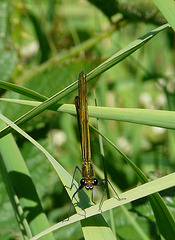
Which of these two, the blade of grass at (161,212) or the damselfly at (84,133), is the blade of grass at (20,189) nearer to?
the damselfly at (84,133)

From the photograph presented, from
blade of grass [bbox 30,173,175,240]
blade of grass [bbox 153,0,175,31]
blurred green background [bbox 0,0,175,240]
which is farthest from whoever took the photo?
blurred green background [bbox 0,0,175,240]

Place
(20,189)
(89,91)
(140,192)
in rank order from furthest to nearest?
(89,91), (20,189), (140,192)

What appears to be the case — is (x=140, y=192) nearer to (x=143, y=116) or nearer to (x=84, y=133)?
(x=143, y=116)

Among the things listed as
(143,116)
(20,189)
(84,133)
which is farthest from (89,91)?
(143,116)

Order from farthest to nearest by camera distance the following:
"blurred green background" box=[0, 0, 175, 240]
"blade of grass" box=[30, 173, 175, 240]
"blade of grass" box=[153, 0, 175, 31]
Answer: "blurred green background" box=[0, 0, 175, 240] → "blade of grass" box=[153, 0, 175, 31] → "blade of grass" box=[30, 173, 175, 240]

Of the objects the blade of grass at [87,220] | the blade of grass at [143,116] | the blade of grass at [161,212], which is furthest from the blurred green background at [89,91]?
the blade of grass at [143,116]

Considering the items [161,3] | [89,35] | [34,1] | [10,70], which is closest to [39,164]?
[10,70]

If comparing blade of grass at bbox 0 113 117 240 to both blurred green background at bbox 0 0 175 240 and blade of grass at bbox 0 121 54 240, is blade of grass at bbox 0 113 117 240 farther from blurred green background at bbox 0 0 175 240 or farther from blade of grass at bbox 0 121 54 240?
blurred green background at bbox 0 0 175 240

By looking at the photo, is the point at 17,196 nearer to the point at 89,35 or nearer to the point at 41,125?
the point at 41,125

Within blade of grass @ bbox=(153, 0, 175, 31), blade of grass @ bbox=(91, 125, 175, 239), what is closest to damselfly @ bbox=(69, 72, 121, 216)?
blade of grass @ bbox=(91, 125, 175, 239)

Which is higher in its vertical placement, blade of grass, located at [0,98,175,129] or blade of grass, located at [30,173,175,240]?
blade of grass, located at [0,98,175,129]
